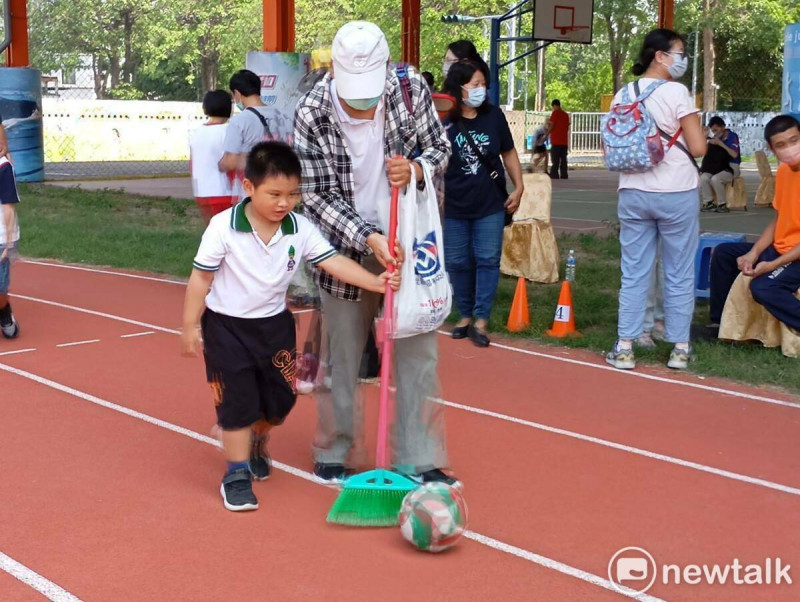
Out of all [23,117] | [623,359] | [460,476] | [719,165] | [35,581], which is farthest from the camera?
[23,117]

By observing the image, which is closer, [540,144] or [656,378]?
[656,378]

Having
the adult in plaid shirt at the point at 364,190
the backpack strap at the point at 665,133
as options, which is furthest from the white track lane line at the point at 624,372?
the adult in plaid shirt at the point at 364,190

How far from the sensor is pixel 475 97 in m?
7.82

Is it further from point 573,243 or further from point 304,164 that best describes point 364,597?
point 573,243

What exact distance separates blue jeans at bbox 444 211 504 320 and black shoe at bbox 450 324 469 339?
0.17 metres

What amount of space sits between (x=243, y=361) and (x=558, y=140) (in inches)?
999

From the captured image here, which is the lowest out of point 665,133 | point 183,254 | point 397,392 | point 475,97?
point 183,254

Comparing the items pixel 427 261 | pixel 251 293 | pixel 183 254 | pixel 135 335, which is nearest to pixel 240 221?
pixel 251 293

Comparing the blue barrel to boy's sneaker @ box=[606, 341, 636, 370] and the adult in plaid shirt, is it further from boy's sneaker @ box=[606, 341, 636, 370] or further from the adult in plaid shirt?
the adult in plaid shirt

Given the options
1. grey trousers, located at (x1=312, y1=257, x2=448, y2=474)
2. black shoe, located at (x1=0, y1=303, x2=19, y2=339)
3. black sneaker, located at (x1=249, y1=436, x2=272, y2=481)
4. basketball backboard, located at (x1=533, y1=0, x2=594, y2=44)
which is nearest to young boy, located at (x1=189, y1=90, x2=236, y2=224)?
black shoe, located at (x1=0, y1=303, x2=19, y2=339)

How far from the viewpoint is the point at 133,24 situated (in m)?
51.3

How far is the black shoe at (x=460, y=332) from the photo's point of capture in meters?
8.58

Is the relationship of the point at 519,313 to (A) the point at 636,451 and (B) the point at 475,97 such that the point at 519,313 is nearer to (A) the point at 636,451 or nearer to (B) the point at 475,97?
(B) the point at 475,97

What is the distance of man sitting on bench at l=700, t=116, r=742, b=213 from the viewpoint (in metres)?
19.2
